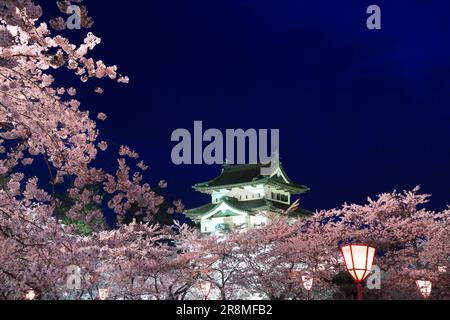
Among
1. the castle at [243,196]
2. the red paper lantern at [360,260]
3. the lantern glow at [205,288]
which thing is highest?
the castle at [243,196]

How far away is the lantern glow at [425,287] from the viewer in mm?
16678

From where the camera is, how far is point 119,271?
62.9 ft

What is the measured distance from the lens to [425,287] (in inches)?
658

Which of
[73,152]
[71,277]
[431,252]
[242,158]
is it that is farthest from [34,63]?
[242,158]

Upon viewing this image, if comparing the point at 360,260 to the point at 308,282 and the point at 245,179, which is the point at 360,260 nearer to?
the point at 308,282

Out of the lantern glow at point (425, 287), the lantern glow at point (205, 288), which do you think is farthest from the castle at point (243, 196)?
the lantern glow at point (425, 287)

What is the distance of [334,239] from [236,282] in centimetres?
393

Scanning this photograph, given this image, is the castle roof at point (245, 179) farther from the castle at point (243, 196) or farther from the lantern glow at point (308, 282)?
the lantern glow at point (308, 282)

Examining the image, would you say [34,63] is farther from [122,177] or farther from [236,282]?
[236,282]

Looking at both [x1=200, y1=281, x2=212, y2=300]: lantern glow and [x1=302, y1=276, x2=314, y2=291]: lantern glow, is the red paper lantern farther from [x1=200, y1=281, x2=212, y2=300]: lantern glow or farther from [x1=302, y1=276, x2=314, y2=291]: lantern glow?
[x1=200, y1=281, x2=212, y2=300]: lantern glow

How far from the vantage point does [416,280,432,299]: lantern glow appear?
16.7m

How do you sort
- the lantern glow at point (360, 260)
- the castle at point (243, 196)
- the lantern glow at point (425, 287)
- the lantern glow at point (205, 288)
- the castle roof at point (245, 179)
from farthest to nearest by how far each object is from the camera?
1. the castle roof at point (245, 179)
2. the castle at point (243, 196)
3. the lantern glow at point (205, 288)
4. the lantern glow at point (425, 287)
5. the lantern glow at point (360, 260)

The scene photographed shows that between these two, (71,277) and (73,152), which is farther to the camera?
(71,277)
